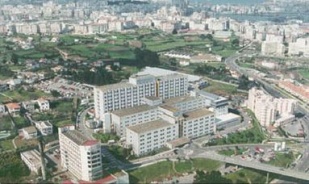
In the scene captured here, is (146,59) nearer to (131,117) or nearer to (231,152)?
(131,117)

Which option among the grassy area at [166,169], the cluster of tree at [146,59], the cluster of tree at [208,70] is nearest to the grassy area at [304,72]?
the cluster of tree at [208,70]

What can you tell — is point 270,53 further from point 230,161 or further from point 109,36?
point 230,161

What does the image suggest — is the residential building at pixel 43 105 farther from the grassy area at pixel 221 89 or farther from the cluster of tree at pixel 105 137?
the grassy area at pixel 221 89

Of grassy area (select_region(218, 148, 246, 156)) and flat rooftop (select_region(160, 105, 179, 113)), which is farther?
flat rooftop (select_region(160, 105, 179, 113))

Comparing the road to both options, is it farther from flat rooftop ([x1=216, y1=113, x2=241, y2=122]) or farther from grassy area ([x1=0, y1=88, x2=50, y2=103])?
grassy area ([x1=0, y1=88, x2=50, y2=103])

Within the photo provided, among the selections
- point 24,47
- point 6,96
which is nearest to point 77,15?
point 24,47

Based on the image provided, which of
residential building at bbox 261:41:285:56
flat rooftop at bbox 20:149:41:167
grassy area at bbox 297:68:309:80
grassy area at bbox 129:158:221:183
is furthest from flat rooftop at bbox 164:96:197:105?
residential building at bbox 261:41:285:56

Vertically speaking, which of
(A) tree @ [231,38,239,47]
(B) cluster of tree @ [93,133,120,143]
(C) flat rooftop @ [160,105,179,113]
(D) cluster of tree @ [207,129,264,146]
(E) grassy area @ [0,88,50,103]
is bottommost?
(D) cluster of tree @ [207,129,264,146]
